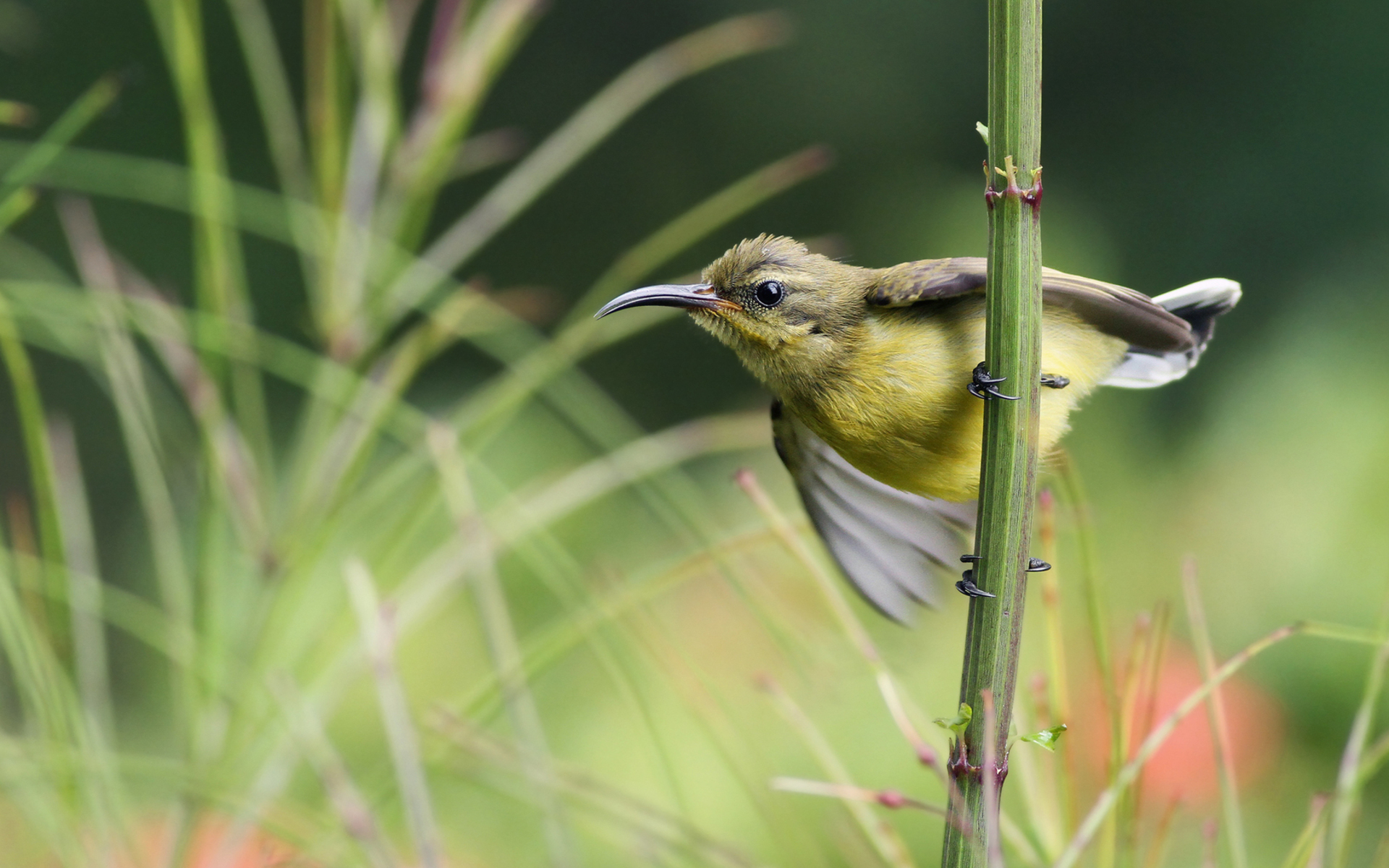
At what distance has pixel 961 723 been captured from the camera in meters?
0.89

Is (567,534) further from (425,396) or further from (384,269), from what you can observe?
(425,396)

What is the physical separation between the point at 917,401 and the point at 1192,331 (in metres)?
0.47

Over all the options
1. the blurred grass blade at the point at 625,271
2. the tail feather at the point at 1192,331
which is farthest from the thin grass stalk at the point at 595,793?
the tail feather at the point at 1192,331

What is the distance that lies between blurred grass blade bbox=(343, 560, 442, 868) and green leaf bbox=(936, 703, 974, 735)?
42 centimetres

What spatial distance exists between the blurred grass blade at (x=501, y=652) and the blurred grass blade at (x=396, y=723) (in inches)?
3.4

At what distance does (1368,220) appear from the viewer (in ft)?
16.4

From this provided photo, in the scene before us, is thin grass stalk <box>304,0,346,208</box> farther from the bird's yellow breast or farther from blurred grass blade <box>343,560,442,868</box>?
the bird's yellow breast

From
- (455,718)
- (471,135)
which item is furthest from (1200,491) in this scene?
(471,135)

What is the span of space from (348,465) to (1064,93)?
16.5ft

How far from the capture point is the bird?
4.78 feet

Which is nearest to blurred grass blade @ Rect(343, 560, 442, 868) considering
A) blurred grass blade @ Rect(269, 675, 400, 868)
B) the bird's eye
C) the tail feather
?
blurred grass blade @ Rect(269, 675, 400, 868)

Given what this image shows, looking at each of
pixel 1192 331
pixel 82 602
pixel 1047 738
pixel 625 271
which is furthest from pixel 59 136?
pixel 1192 331

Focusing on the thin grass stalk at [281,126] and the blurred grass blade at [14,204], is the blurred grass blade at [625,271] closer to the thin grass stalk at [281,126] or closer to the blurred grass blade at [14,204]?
the thin grass stalk at [281,126]

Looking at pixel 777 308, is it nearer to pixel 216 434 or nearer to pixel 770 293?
pixel 770 293
